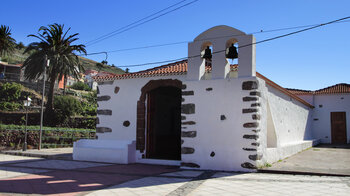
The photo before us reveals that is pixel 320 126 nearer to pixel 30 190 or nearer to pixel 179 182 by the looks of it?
pixel 179 182

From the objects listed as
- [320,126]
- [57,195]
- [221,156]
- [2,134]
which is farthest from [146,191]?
[320,126]

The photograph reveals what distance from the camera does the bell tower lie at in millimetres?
7859

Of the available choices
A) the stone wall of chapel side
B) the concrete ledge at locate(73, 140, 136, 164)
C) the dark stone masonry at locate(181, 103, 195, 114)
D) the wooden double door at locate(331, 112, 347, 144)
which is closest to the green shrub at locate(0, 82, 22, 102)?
the concrete ledge at locate(73, 140, 136, 164)

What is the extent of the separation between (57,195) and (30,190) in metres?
0.74

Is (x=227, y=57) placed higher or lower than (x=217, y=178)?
higher

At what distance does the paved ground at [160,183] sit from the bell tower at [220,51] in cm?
281

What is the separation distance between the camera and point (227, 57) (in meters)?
8.20

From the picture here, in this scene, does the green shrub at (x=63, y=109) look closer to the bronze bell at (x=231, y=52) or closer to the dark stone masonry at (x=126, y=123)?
the dark stone masonry at (x=126, y=123)

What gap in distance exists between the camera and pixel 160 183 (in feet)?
19.8

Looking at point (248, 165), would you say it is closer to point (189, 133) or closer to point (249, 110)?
point (249, 110)

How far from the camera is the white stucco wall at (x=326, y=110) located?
1809 cm

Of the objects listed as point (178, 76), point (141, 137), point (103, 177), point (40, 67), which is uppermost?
point (40, 67)

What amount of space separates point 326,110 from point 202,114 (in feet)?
45.7

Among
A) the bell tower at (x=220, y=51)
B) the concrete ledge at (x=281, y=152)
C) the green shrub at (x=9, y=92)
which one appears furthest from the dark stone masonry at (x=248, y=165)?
the green shrub at (x=9, y=92)
